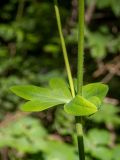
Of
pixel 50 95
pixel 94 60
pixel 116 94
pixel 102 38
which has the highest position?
pixel 50 95

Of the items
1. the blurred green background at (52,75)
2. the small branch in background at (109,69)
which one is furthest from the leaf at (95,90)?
the small branch in background at (109,69)

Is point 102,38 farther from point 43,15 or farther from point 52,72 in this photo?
point 43,15

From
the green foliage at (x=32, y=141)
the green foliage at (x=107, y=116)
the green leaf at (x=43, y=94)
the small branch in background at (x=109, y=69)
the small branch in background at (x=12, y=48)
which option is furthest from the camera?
the small branch in background at (x=12, y=48)

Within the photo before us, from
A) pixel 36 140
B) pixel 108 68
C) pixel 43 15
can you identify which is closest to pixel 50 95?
pixel 36 140

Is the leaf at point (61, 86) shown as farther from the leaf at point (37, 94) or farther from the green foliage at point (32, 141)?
the green foliage at point (32, 141)

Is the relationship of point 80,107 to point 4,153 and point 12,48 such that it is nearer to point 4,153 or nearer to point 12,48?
point 4,153

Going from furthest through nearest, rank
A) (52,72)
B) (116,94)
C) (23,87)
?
Answer: (116,94)
(52,72)
(23,87)

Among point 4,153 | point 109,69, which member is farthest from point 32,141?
point 109,69
